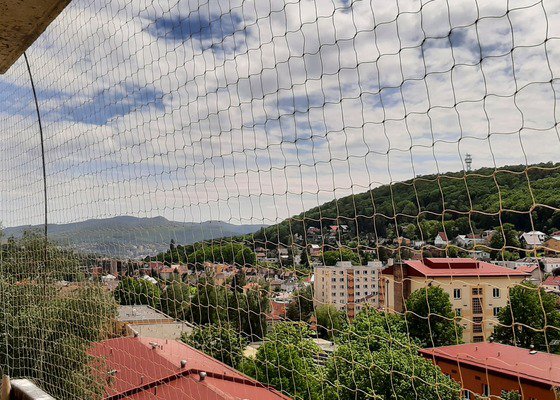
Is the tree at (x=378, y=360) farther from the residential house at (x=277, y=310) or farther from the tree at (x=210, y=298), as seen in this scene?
the tree at (x=210, y=298)

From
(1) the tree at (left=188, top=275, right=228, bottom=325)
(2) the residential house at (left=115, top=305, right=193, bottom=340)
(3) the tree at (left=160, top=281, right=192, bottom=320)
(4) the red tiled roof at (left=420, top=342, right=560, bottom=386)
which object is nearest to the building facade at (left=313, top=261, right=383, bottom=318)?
(4) the red tiled roof at (left=420, top=342, right=560, bottom=386)

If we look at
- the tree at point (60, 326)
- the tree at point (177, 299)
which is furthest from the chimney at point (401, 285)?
the tree at point (60, 326)

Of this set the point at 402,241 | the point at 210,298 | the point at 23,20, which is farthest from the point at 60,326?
the point at 402,241

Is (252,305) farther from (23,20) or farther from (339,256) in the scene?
(23,20)

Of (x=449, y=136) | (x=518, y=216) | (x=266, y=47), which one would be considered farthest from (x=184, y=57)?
(x=518, y=216)

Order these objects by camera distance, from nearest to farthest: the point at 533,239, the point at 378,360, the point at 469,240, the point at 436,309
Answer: the point at 533,239, the point at 469,240, the point at 436,309, the point at 378,360

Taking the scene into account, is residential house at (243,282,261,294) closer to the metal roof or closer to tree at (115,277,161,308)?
tree at (115,277,161,308)
